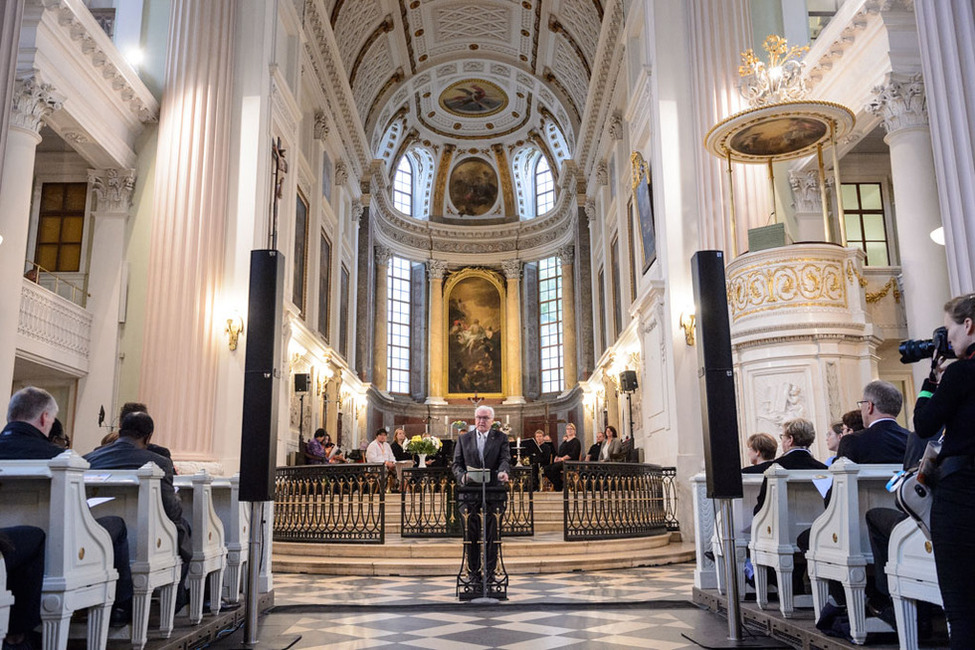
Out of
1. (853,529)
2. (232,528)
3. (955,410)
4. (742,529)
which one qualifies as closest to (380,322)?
(232,528)

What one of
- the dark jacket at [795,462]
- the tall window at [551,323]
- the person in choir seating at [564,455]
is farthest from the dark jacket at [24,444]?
the tall window at [551,323]

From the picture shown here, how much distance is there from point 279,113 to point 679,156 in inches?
252

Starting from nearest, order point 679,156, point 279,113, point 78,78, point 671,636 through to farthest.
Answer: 1. point 671,636
2. point 78,78
3. point 679,156
4. point 279,113

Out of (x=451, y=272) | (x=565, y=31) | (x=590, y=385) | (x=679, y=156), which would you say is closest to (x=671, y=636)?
(x=679, y=156)

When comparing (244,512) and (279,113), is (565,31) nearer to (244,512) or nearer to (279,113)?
(279,113)

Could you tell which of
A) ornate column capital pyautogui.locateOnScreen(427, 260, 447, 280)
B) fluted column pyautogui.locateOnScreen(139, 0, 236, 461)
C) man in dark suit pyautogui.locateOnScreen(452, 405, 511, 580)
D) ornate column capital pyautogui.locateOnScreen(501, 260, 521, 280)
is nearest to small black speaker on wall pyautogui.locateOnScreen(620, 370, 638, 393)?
fluted column pyautogui.locateOnScreen(139, 0, 236, 461)

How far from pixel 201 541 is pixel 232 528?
749 millimetres

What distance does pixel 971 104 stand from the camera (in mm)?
5453

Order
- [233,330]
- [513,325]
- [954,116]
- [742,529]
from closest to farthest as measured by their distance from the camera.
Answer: [742,529] < [954,116] < [233,330] < [513,325]

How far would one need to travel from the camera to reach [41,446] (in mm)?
3467

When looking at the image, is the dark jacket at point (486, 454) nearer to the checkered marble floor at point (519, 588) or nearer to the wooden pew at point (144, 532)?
the checkered marble floor at point (519, 588)

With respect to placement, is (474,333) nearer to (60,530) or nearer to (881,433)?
(881,433)

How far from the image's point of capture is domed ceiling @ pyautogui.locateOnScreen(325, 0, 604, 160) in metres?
20.4

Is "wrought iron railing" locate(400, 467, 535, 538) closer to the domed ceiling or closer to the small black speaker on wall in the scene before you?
the small black speaker on wall
